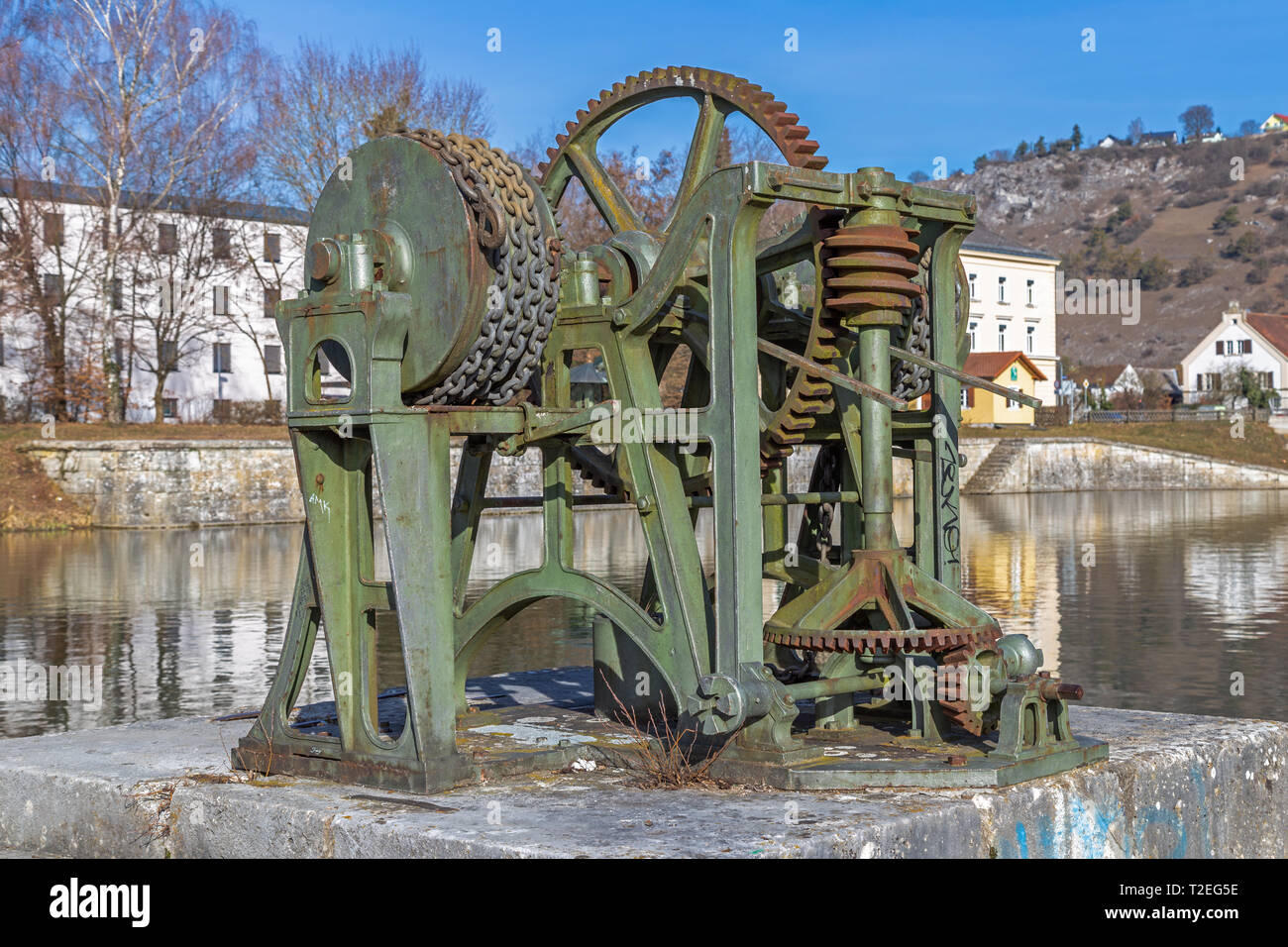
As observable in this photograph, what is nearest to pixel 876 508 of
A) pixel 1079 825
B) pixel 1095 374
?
pixel 1079 825

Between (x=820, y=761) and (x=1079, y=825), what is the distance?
109 cm

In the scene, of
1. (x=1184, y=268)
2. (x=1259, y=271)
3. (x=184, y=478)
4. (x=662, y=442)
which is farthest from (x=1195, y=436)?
(x=1184, y=268)

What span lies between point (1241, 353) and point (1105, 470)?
4100 cm

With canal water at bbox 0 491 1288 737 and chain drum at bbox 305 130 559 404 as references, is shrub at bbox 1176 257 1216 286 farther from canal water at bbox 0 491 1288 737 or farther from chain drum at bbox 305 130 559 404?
chain drum at bbox 305 130 559 404

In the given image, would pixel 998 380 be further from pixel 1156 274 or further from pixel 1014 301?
pixel 1156 274

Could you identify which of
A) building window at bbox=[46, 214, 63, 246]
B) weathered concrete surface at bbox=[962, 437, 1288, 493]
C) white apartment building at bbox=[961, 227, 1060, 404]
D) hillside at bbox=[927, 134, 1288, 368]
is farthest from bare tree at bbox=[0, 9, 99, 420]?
hillside at bbox=[927, 134, 1288, 368]

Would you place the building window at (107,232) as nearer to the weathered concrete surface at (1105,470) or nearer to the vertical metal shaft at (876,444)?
the weathered concrete surface at (1105,470)

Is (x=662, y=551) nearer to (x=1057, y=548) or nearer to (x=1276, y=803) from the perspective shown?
(x=1276, y=803)

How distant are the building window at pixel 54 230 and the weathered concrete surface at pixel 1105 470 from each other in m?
31.8

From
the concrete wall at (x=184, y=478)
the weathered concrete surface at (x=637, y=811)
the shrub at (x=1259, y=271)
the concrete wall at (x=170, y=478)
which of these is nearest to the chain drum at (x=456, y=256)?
the weathered concrete surface at (x=637, y=811)

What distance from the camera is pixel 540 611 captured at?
67.5ft
